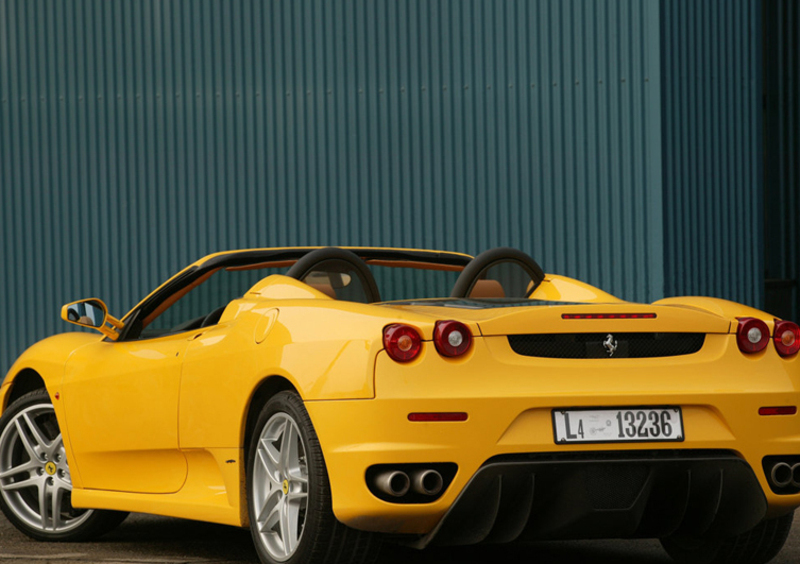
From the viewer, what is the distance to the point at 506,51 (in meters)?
12.2

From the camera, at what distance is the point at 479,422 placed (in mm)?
4023

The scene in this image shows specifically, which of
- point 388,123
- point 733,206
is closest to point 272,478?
point 388,123

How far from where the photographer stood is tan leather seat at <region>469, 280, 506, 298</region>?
17.5 feet

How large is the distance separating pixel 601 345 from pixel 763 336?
0.64 metres

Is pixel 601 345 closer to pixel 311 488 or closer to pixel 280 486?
pixel 311 488

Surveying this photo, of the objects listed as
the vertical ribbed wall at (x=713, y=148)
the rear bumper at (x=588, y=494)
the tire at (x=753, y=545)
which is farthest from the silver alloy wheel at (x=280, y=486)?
the vertical ribbed wall at (x=713, y=148)

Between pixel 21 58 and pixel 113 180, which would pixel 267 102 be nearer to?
pixel 113 180

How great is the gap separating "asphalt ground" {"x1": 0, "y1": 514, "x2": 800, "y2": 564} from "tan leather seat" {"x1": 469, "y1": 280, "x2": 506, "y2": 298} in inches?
43.3

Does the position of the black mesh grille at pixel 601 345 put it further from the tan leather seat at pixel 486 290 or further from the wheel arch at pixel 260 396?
the tan leather seat at pixel 486 290

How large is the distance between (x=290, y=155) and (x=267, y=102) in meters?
0.56

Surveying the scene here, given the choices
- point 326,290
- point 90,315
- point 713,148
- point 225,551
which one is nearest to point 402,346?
point 326,290

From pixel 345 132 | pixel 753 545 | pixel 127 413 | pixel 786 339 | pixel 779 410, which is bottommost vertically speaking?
pixel 753 545

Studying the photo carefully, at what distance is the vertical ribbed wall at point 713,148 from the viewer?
12.1m

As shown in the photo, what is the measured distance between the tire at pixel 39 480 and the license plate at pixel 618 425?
2.71m
